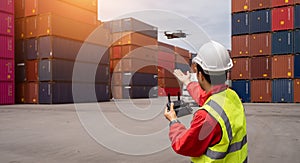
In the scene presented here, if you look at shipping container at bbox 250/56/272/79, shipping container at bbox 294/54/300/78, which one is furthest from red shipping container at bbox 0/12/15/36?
shipping container at bbox 294/54/300/78

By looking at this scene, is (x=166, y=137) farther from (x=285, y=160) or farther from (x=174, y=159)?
(x=285, y=160)

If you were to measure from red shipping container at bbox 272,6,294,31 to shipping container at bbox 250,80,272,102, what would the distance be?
5349 mm

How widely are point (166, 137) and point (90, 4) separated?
25358 mm

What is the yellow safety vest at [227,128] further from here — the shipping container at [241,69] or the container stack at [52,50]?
the shipping container at [241,69]

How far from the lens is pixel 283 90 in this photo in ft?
84.8

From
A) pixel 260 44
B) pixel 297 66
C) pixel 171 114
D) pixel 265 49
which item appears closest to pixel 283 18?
pixel 260 44

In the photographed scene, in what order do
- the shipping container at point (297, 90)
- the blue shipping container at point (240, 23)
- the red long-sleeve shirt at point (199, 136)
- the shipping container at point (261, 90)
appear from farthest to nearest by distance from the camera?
1. the blue shipping container at point (240, 23)
2. the shipping container at point (261, 90)
3. the shipping container at point (297, 90)
4. the red long-sleeve shirt at point (199, 136)

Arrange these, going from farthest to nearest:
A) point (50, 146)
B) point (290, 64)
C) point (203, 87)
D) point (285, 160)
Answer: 1. point (290, 64)
2. point (50, 146)
3. point (285, 160)
4. point (203, 87)

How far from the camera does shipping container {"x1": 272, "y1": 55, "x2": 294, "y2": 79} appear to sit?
25.7 meters

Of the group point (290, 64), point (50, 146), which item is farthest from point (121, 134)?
point (290, 64)

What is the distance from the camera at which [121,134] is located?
8.81 meters

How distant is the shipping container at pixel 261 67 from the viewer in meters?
26.8

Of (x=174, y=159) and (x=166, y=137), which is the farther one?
(x=166, y=137)

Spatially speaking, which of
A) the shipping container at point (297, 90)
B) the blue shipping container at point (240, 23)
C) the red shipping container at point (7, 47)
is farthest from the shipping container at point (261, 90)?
the red shipping container at point (7, 47)
